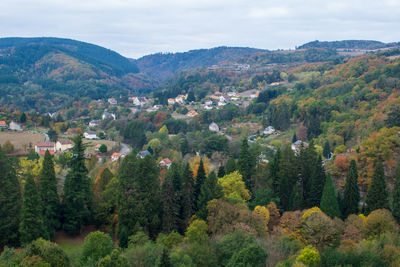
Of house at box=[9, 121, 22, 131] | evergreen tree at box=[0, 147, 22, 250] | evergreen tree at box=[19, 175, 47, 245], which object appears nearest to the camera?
evergreen tree at box=[19, 175, 47, 245]

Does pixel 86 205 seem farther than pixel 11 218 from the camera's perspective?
Yes

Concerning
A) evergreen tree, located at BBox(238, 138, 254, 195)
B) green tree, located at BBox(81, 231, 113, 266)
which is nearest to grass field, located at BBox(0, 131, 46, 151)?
evergreen tree, located at BBox(238, 138, 254, 195)

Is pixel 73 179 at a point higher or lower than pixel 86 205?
higher

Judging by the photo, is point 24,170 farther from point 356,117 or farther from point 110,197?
point 356,117

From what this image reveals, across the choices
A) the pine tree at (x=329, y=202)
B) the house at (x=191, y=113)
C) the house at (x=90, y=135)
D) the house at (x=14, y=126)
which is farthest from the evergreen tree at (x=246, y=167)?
the house at (x=191, y=113)

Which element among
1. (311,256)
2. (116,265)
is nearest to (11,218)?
(116,265)

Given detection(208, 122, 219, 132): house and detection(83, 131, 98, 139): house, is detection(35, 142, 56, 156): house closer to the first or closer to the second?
detection(83, 131, 98, 139): house

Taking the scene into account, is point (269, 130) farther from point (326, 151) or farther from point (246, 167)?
point (246, 167)
